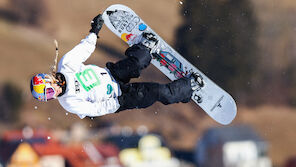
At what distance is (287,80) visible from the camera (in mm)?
30109

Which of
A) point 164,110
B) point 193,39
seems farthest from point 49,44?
point 193,39

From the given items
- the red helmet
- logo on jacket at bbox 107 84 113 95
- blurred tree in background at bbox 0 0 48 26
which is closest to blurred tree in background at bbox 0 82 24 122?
blurred tree in background at bbox 0 0 48 26

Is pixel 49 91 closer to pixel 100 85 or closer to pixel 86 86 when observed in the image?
pixel 86 86

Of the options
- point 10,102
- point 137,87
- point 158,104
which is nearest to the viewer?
point 137,87

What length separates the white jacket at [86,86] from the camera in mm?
6918

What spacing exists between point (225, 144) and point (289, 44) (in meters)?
7.69

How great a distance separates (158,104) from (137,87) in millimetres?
17838

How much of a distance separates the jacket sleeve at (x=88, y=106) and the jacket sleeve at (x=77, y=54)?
1.40 feet

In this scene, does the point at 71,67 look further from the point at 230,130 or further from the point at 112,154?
the point at 230,130

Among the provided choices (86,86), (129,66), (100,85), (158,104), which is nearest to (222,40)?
(158,104)

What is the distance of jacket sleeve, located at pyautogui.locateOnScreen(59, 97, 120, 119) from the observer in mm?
6898

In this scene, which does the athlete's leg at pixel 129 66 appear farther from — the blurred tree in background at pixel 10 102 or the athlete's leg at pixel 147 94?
the blurred tree in background at pixel 10 102

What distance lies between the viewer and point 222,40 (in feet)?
55.3

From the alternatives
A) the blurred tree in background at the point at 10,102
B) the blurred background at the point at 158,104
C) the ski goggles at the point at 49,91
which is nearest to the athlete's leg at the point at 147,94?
the ski goggles at the point at 49,91
